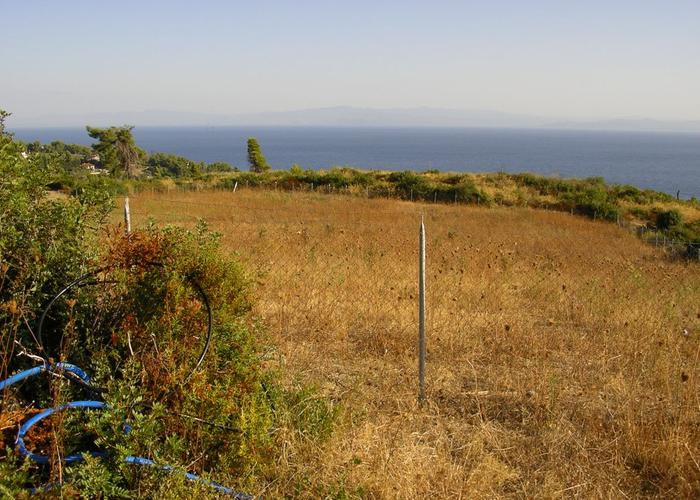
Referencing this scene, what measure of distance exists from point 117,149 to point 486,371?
42.6m

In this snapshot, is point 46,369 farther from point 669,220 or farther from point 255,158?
point 255,158

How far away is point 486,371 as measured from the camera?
5891 millimetres

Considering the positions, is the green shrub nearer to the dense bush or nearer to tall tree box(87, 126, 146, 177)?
the dense bush

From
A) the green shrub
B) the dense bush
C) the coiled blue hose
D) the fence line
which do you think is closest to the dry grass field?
the coiled blue hose

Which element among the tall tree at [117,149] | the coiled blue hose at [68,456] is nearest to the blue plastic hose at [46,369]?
the coiled blue hose at [68,456]

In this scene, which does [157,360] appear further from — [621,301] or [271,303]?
[621,301]

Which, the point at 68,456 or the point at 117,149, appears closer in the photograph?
the point at 68,456

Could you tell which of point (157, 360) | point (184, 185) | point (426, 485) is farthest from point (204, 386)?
point (184, 185)

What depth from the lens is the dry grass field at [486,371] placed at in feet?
12.6

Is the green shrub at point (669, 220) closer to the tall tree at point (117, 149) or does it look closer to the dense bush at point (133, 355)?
the dense bush at point (133, 355)

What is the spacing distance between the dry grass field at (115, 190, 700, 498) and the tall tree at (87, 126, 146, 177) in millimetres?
33163

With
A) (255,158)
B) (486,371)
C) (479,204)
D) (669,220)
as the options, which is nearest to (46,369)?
(486,371)

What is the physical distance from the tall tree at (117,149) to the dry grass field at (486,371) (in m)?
33.2

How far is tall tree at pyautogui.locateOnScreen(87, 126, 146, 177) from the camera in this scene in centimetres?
4188
